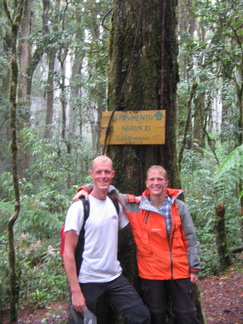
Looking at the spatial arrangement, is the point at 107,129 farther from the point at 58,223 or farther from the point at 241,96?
the point at 241,96

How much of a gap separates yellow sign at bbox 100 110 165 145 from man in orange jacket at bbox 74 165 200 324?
44 centimetres

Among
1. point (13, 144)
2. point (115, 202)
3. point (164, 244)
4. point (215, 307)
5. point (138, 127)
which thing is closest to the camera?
point (164, 244)

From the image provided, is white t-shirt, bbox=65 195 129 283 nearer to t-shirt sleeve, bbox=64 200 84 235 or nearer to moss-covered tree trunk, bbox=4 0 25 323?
t-shirt sleeve, bbox=64 200 84 235

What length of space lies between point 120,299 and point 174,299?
0.46 metres

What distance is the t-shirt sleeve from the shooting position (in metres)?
2.62

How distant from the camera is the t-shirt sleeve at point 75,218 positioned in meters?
2.62

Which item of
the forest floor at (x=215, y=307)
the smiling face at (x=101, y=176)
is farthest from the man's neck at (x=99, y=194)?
the forest floor at (x=215, y=307)

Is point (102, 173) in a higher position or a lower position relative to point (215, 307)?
higher

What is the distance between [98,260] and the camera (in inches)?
108

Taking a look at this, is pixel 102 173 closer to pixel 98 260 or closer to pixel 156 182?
pixel 156 182

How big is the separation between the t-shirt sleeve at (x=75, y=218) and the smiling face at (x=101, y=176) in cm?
19

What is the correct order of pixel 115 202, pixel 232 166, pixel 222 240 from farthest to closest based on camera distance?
pixel 222 240, pixel 232 166, pixel 115 202

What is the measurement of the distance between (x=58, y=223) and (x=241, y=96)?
15.7 feet

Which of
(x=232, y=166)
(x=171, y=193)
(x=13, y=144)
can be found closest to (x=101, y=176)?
(x=171, y=193)
